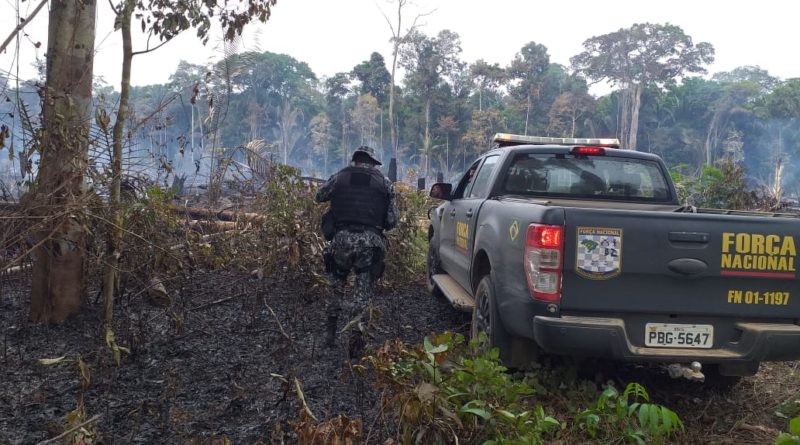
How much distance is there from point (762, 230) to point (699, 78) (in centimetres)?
5993

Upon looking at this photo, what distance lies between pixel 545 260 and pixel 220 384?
2491 mm

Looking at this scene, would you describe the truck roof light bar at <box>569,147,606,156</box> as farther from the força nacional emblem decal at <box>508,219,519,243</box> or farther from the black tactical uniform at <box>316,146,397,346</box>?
the black tactical uniform at <box>316,146,397,346</box>

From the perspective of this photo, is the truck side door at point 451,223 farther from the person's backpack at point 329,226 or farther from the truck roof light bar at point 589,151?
the truck roof light bar at point 589,151

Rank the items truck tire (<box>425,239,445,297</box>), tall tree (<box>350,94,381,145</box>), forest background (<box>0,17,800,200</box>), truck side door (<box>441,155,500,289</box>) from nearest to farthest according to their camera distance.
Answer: truck side door (<box>441,155,500,289</box>) → truck tire (<box>425,239,445,297</box>) → forest background (<box>0,17,800,200</box>) → tall tree (<box>350,94,381,145</box>)

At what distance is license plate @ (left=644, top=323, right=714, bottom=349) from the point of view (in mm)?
3393

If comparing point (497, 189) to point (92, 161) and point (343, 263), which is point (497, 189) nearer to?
point (343, 263)

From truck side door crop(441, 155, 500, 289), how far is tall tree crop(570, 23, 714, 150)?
48.7m

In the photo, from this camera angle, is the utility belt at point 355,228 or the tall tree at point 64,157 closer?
the tall tree at point 64,157

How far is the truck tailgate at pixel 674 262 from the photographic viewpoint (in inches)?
131

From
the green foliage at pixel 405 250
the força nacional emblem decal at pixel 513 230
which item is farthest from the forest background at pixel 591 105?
the força nacional emblem decal at pixel 513 230

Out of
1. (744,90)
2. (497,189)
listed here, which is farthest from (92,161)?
(744,90)

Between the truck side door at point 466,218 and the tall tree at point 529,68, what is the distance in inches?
1978

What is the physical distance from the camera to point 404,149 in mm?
60312

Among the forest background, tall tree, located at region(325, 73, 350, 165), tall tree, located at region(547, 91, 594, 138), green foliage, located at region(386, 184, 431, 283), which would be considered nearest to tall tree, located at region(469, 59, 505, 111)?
the forest background
